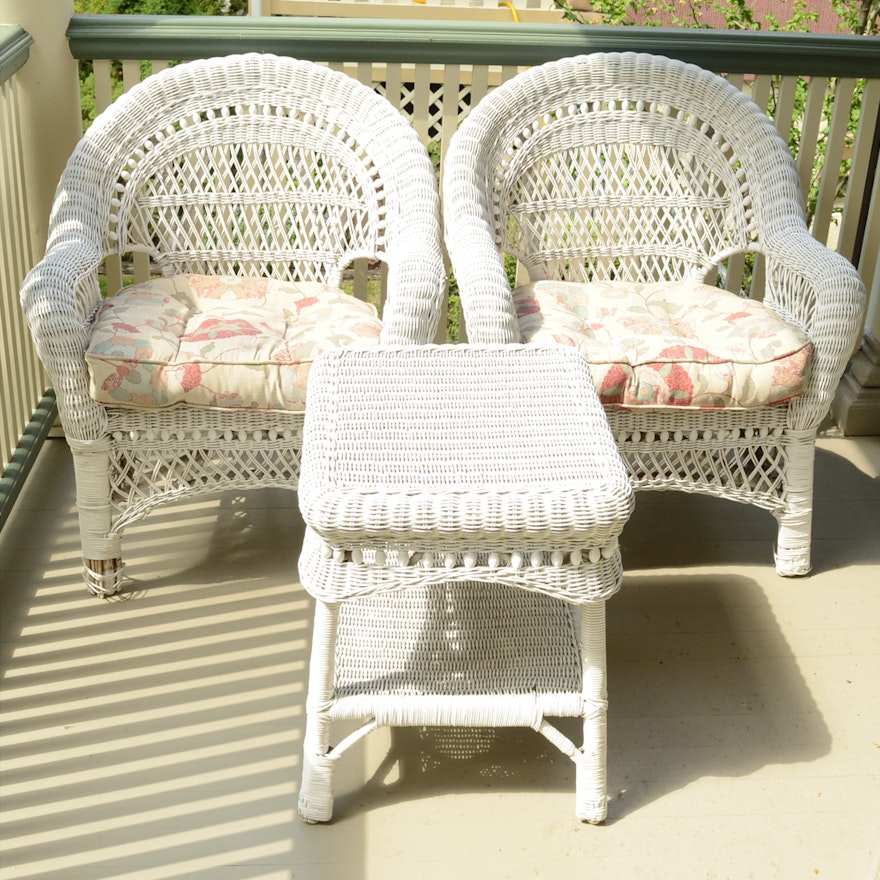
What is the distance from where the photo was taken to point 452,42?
A: 124 inches

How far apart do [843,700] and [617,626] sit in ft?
1.58

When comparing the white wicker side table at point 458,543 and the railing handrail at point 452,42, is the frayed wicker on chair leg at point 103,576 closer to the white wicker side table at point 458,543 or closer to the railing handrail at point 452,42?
the white wicker side table at point 458,543

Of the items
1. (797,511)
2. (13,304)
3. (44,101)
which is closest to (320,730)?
(797,511)

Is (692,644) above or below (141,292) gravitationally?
below

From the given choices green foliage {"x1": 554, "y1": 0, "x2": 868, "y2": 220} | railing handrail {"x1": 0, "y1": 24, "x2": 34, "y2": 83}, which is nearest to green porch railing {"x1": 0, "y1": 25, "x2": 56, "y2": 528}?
railing handrail {"x1": 0, "y1": 24, "x2": 34, "y2": 83}

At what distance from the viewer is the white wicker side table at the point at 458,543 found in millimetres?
1904

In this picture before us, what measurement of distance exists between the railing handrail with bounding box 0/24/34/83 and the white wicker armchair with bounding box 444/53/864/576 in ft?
3.26

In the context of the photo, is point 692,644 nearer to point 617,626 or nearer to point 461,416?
point 617,626

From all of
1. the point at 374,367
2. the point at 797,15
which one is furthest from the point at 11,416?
the point at 797,15

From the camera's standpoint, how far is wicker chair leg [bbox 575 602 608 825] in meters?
2.07

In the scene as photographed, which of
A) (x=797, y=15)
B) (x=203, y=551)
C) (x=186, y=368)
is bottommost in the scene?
(x=203, y=551)

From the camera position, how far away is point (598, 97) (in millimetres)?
3059

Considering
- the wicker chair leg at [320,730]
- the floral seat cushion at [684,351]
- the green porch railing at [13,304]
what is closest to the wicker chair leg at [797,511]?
the floral seat cushion at [684,351]

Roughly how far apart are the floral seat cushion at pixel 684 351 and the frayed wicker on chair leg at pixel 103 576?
1012 mm
